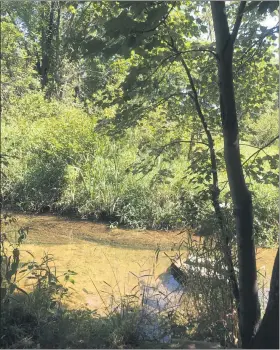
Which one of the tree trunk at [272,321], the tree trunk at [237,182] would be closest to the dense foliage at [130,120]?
the tree trunk at [237,182]

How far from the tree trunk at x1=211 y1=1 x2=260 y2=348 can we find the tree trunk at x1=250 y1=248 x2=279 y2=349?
0.18 m

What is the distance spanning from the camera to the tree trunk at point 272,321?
4.34 feet

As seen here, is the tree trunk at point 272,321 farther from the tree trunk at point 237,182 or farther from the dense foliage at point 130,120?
the dense foliage at point 130,120

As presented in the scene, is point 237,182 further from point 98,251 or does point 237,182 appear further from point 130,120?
point 98,251

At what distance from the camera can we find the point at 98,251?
4.14 meters

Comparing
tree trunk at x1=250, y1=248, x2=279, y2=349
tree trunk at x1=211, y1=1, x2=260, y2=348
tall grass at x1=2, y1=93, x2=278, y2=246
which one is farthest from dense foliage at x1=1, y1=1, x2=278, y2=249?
tree trunk at x1=250, y1=248, x2=279, y2=349

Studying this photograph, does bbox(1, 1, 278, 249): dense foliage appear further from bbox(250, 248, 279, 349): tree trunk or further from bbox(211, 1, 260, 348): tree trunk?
bbox(250, 248, 279, 349): tree trunk

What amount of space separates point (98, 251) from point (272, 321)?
296 cm

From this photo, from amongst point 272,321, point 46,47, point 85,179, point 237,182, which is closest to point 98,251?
point 85,179

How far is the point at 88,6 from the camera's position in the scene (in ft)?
6.03

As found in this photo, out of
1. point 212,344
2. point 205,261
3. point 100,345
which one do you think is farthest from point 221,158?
point 100,345

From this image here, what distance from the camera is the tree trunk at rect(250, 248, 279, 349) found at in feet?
4.34

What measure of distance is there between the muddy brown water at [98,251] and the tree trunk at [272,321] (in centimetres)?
142

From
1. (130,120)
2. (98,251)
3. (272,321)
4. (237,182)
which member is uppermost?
(130,120)
